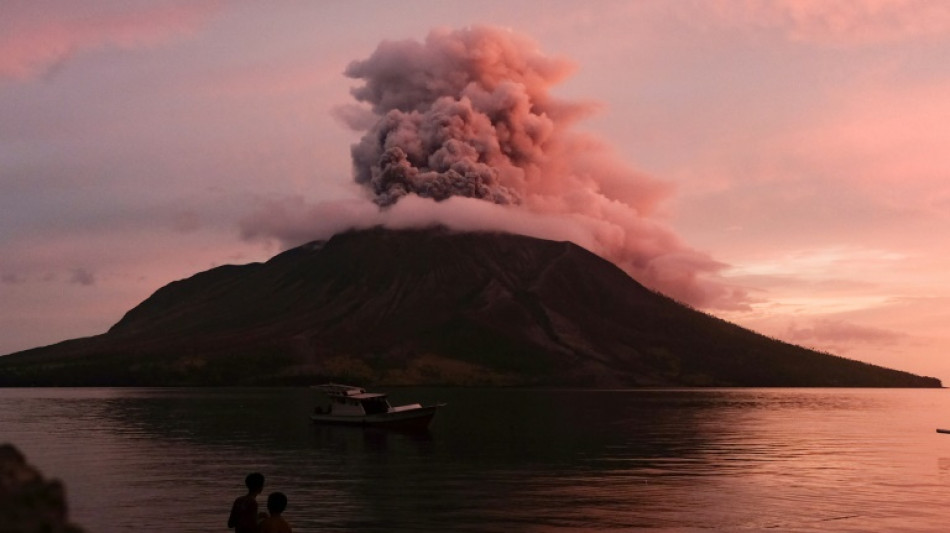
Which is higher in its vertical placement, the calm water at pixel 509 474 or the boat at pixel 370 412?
the boat at pixel 370 412

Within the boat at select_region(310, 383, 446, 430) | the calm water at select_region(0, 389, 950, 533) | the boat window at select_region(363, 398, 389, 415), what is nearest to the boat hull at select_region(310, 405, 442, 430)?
the boat at select_region(310, 383, 446, 430)

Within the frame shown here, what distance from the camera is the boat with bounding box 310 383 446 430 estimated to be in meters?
111

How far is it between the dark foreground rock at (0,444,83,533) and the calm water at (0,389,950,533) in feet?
107

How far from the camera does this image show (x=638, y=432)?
110250mm

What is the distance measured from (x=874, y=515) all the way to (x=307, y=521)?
89.2 feet

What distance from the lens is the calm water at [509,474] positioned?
155ft

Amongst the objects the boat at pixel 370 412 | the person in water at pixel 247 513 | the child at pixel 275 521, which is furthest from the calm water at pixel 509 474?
the child at pixel 275 521

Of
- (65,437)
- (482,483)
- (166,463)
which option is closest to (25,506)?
(482,483)

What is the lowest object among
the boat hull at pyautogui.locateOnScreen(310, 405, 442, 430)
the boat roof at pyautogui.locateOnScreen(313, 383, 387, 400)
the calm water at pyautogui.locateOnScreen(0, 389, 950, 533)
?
the calm water at pyautogui.locateOnScreen(0, 389, 950, 533)

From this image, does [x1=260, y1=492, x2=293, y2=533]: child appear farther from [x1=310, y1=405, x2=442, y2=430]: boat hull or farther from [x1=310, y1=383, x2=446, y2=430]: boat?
[x1=310, y1=405, x2=442, y2=430]: boat hull

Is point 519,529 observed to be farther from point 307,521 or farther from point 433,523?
point 307,521

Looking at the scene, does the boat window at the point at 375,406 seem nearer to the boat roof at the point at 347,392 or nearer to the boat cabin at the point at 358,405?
the boat cabin at the point at 358,405

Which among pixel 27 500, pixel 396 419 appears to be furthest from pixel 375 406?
pixel 27 500

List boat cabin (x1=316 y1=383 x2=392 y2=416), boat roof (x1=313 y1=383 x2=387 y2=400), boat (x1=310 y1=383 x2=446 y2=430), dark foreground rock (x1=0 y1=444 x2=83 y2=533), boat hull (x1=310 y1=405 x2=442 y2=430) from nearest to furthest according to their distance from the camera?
dark foreground rock (x1=0 y1=444 x2=83 y2=533) < boat hull (x1=310 y1=405 x2=442 y2=430) < boat (x1=310 y1=383 x2=446 y2=430) < boat cabin (x1=316 y1=383 x2=392 y2=416) < boat roof (x1=313 y1=383 x2=387 y2=400)
